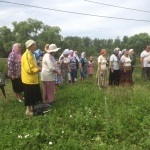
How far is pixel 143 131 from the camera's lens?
6.22 metres

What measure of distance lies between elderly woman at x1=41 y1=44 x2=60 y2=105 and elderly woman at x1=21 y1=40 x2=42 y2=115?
609 millimetres

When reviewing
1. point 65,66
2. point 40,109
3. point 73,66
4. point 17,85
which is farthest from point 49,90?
point 73,66

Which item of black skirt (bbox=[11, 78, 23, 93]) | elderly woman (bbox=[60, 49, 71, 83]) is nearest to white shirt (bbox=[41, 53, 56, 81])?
black skirt (bbox=[11, 78, 23, 93])

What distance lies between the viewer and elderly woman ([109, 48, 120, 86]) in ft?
41.5

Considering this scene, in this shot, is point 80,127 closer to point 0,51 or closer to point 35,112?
point 35,112

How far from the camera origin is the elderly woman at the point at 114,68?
12.6 meters

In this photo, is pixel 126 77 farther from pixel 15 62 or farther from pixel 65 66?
pixel 15 62

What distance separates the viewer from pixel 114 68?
12.8 m

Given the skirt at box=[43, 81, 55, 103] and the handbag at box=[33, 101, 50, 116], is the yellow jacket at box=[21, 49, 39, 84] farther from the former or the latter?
the skirt at box=[43, 81, 55, 103]

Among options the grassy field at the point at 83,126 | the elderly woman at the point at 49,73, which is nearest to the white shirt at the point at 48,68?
the elderly woman at the point at 49,73

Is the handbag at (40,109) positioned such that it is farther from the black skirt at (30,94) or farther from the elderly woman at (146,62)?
the elderly woman at (146,62)

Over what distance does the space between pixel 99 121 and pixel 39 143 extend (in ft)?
4.46

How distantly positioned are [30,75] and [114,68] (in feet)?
17.1

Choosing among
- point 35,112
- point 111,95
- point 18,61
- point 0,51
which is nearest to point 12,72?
point 18,61
